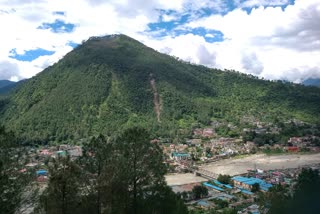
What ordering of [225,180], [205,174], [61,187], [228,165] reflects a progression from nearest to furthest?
1. [61,187]
2. [225,180]
3. [205,174]
4. [228,165]

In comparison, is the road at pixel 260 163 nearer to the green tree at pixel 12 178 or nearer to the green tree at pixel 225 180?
the green tree at pixel 225 180

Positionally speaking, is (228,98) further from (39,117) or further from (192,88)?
(39,117)

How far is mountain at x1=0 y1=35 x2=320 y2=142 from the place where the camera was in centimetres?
9981

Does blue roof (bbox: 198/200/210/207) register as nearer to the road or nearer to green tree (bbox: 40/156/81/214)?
the road

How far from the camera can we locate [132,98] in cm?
11500

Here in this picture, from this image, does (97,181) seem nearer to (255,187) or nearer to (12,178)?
(12,178)

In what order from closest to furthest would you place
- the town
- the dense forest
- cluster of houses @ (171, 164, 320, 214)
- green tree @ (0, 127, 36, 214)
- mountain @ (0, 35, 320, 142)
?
green tree @ (0, 127, 36, 214)
the dense forest
cluster of houses @ (171, 164, 320, 214)
the town
mountain @ (0, 35, 320, 142)

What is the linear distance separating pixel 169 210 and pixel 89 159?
5.06 m

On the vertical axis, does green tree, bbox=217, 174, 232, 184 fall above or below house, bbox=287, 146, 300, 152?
below

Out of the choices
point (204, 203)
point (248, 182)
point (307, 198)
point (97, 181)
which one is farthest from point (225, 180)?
point (97, 181)

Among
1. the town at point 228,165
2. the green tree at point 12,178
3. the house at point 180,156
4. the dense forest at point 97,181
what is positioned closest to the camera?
the green tree at point 12,178

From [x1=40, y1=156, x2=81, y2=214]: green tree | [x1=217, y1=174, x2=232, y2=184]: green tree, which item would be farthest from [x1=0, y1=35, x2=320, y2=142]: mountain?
[x1=40, y1=156, x2=81, y2=214]: green tree

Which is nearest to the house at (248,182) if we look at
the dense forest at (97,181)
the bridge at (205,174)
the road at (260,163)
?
the bridge at (205,174)

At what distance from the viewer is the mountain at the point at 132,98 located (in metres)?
99.8
